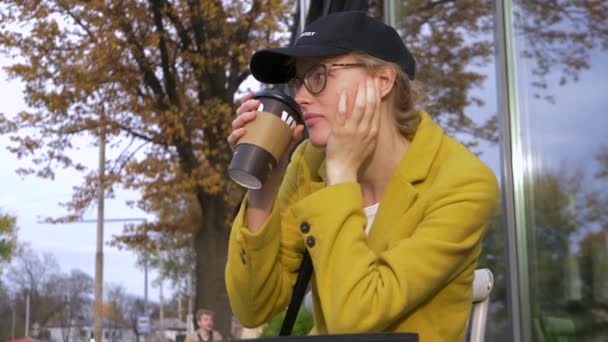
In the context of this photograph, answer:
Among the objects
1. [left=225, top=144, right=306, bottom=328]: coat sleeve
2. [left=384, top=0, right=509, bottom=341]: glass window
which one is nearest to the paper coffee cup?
[left=225, top=144, right=306, bottom=328]: coat sleeve

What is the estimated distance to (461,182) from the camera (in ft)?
6.89

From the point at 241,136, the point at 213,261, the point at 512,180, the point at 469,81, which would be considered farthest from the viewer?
the point at 213,261

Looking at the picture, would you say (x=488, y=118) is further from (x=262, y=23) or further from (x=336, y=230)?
(x=262, y=23)

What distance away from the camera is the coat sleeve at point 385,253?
1907 millimetres

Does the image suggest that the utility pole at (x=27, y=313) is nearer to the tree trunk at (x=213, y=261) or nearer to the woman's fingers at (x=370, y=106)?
the tree trunk at (x=213, y=261)

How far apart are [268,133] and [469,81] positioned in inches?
148

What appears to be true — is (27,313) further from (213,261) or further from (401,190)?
(401,190)

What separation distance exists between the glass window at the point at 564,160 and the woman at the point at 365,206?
4.93 ft

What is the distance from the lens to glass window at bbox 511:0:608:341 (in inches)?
143

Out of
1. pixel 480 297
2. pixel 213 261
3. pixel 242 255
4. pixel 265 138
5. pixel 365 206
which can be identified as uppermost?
pixel 213 261

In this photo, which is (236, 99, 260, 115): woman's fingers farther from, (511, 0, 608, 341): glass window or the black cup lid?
(511, 0, 608, 341): glass window

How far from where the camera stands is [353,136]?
2.14 metres

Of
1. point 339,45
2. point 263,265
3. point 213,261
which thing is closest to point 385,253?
point 263,265

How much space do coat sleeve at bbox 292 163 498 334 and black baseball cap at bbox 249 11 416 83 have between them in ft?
1.15
